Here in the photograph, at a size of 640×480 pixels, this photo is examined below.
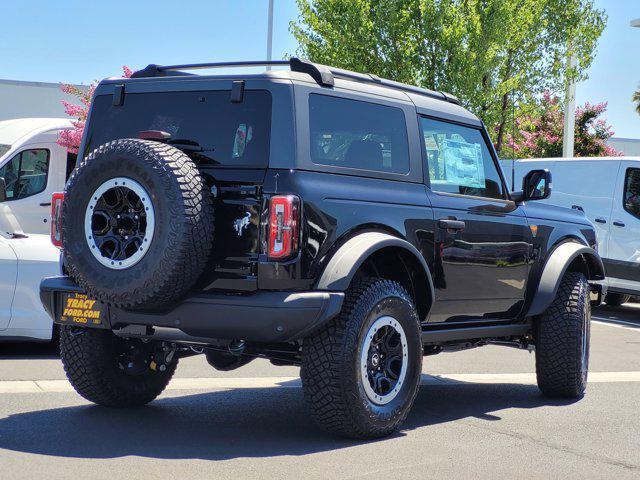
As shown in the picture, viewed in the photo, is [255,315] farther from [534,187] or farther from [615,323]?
[615,323]

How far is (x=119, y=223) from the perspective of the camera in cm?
564

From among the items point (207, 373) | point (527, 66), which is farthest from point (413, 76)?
point (207, 373)

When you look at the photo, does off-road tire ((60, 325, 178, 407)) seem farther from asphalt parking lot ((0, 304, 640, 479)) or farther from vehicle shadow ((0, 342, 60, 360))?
vehicle shadow ((0, 342, 60, 360))

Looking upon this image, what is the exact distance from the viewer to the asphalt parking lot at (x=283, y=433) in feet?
17.4

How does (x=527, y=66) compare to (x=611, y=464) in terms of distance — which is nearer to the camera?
(x=611, y=464)

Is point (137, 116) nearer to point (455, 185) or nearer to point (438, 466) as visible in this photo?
point (455, 185)

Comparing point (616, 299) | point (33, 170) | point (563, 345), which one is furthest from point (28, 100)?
point (563, 345)

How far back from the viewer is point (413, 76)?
20547 millimetres

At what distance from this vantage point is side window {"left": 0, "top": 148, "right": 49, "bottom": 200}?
48.1 feet

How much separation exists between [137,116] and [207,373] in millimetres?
2828

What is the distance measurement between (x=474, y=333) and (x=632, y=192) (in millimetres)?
8353

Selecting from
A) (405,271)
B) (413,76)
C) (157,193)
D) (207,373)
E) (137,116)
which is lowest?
(207,373)

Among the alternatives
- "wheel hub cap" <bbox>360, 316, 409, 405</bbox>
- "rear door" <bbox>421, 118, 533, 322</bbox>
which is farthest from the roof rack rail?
"wheel hub cap" <bbox>360, 316, 409, 405</bbox>

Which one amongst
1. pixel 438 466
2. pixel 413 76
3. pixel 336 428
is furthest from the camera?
pixel 413 76
